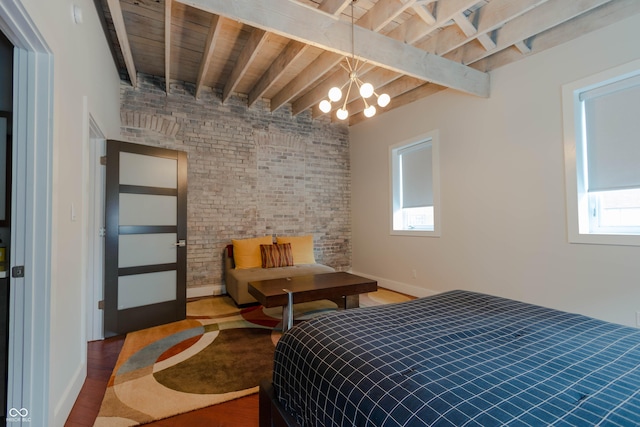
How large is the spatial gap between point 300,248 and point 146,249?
2230 mm

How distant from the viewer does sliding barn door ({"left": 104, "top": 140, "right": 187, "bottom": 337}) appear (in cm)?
303

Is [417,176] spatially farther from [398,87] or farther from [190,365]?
[190,365]

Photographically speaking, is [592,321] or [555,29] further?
[555,29]

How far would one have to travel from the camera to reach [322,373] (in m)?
1.14

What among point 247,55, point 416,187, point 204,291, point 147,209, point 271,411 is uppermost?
point 247,55

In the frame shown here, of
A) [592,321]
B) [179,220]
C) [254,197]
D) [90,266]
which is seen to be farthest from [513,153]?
[90,266]

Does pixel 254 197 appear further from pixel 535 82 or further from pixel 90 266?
pixel 535 82

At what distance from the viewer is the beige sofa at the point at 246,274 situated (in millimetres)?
3795

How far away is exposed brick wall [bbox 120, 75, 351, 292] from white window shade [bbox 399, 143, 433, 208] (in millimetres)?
1335

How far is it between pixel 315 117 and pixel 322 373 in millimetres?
4902

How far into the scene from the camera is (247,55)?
11.1ft

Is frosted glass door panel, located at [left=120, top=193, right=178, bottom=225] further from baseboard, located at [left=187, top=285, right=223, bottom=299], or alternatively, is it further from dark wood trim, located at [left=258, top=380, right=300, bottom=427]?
dark wood trim, located at [left=258, top=380, right=300, bottom=427]

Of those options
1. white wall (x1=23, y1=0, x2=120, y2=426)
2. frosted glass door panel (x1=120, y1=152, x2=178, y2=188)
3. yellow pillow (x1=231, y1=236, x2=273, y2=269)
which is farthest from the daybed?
white wall (x1=23, y1=0, x2=120, y2=426)

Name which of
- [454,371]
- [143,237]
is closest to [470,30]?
[454,371]
